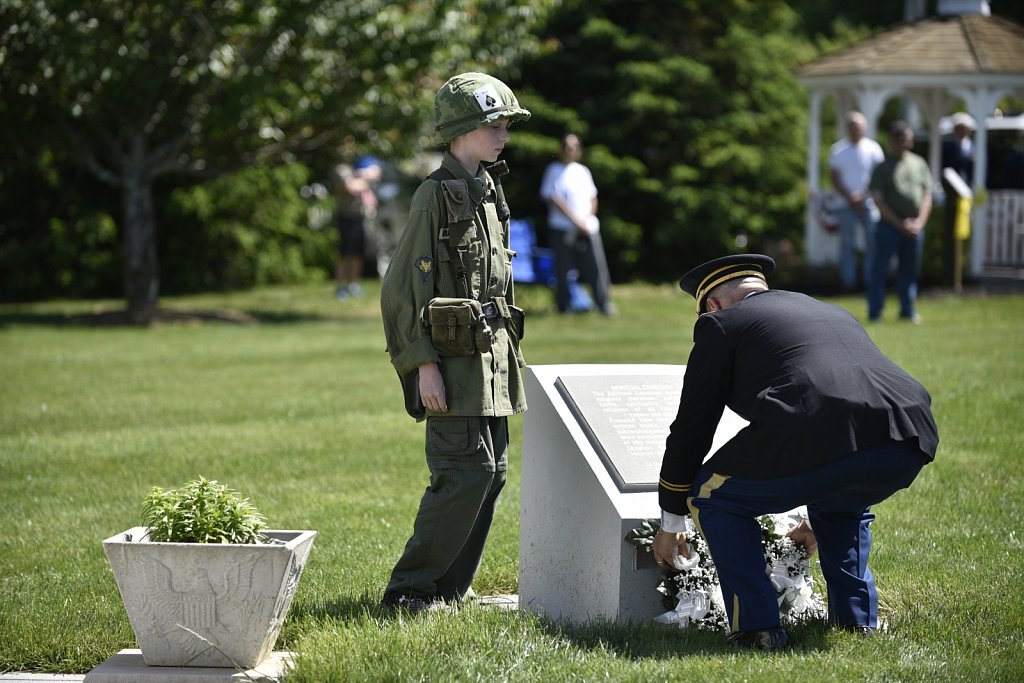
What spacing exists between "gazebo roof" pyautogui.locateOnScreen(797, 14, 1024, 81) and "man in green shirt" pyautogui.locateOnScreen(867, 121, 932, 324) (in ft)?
22.5

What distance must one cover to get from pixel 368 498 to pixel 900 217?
9.00 m

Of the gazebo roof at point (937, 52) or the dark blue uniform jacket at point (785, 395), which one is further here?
the gazebo roof at point (937, 52)

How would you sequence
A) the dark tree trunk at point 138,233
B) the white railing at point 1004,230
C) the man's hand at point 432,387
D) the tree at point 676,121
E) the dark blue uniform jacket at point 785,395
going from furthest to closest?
the tree at point 676,121, the white railing at point 1004,230, the dark tree trunk at point 138,233, the man's hand at point 432,387, the dark blue uniform jacket at point 785,395

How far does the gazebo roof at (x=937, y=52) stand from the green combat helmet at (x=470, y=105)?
17.5 meters

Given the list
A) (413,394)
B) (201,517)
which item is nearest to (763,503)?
(413,394)

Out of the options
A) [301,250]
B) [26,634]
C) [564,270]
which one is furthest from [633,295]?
[26,634]

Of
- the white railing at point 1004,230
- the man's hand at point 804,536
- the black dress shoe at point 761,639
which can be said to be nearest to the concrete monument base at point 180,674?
the black dress shoe at point 761,639

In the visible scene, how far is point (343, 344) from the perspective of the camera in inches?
610

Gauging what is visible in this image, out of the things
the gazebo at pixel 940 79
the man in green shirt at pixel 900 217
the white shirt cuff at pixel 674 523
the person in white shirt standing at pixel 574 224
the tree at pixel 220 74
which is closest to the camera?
the white shirt cuff at pixel 674 523

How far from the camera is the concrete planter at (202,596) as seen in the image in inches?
179

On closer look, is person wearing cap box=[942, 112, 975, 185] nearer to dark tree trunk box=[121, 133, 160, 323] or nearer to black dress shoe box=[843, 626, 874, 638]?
Answer: dark tree trunk box=[121, 133, 160, 323]

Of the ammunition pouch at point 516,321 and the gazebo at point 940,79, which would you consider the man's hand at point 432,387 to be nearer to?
the ammunition pouch at point 516,321

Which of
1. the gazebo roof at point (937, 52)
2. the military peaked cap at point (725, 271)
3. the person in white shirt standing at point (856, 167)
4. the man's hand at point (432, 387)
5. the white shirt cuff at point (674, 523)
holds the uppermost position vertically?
the gazebo roof at point (937, 52)

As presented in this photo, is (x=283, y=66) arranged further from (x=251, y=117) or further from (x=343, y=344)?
(x=343, y=344)
